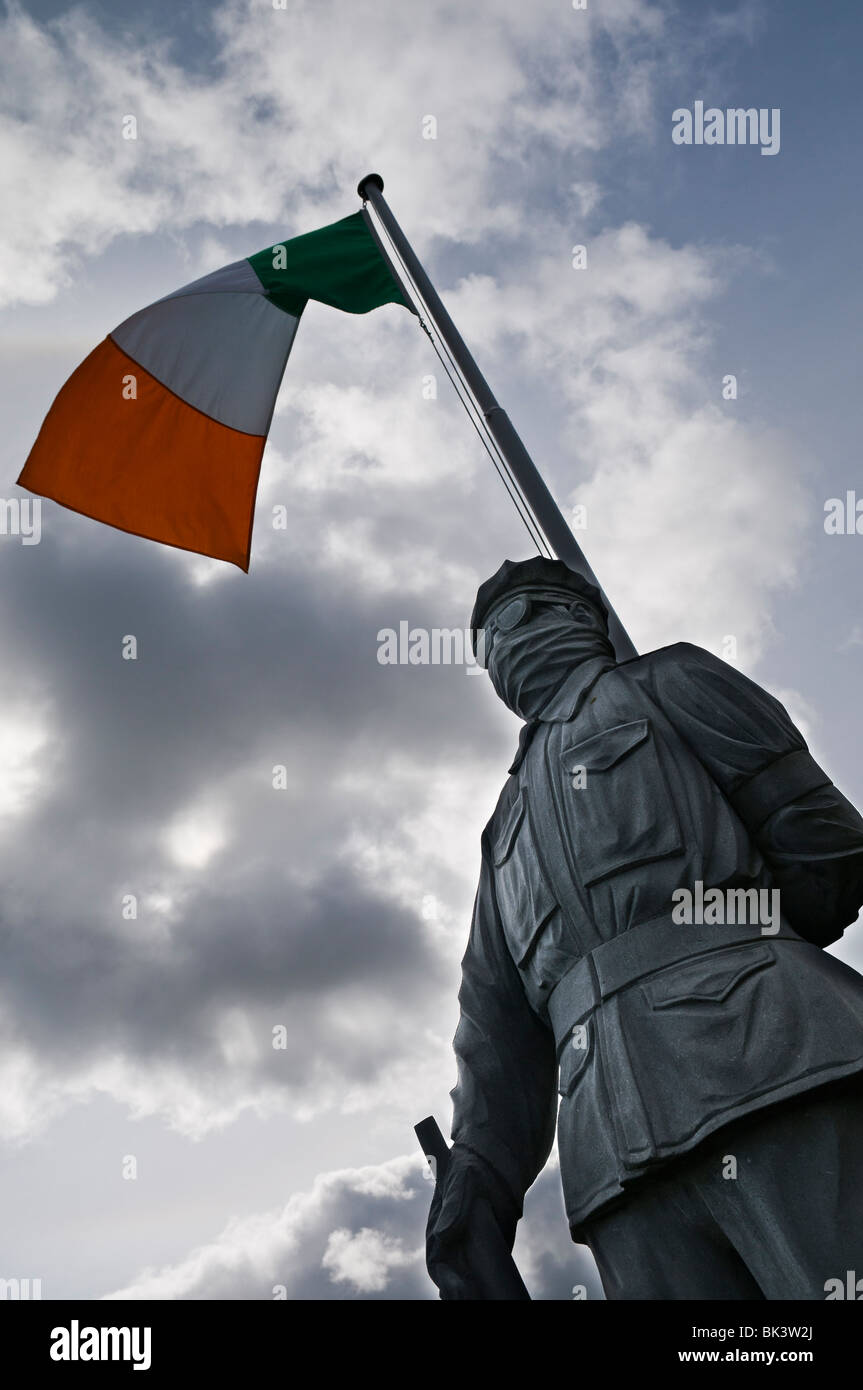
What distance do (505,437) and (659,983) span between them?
16.1 feet

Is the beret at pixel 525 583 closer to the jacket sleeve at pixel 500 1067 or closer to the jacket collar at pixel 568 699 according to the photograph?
the jacket collar at pixel 568 699

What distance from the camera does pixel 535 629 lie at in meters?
6.35

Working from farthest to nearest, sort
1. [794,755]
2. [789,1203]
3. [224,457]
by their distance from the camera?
[224,457], [794,755], [789,1203]

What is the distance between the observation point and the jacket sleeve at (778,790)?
202 inches

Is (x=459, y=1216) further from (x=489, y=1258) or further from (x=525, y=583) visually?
(x=525, y=583)

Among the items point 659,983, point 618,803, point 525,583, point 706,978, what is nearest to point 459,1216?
point 659,983

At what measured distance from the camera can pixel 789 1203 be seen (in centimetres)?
416

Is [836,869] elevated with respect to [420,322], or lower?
lower

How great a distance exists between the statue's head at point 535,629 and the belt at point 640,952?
150 cm

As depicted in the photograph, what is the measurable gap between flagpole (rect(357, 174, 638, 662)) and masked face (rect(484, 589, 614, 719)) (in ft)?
1.59
